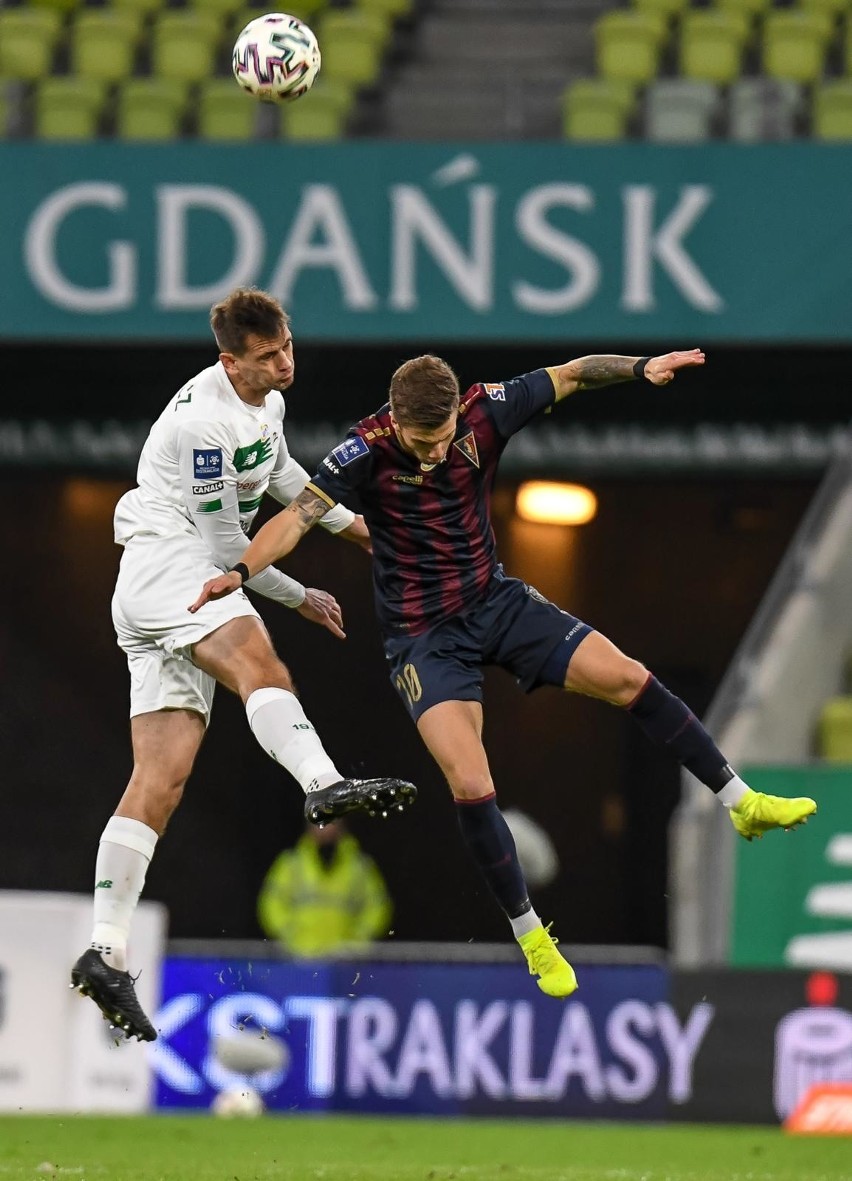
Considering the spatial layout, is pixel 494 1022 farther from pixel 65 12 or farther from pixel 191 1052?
pixel 65 12

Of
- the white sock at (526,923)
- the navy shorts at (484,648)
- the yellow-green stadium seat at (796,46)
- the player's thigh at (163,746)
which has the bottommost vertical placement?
the white sock at (526,923)

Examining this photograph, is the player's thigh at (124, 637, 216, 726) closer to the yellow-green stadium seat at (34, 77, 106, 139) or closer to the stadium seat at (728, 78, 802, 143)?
the stadium seat at (728, 78, 802, 143)

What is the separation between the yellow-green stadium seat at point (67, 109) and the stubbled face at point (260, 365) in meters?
5.92

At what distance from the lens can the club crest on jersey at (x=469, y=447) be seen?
6.79 m

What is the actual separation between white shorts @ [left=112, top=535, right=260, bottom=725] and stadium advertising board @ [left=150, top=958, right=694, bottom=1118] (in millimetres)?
4080

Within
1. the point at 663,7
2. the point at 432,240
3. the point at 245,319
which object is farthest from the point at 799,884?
the point at 663,7

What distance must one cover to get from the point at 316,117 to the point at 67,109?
1388mm

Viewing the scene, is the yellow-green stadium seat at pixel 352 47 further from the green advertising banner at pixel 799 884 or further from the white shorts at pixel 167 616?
the white shorts at pixel 167 616

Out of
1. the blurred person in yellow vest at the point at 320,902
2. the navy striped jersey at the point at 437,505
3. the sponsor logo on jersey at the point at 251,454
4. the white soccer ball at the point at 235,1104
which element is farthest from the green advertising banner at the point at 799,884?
the sponsor logo on jersey at the point at 251,454

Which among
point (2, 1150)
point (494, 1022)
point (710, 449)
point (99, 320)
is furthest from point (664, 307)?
point (2, 1150)

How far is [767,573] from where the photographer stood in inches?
645

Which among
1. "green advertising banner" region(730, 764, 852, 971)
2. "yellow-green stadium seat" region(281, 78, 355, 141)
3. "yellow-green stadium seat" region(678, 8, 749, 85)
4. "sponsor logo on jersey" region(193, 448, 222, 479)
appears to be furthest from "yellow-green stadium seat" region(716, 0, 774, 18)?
"sponsor logo on jersey" region(193, 448, 222, 479)

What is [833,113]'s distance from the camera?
38.9ft

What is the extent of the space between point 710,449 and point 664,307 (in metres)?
2.01
